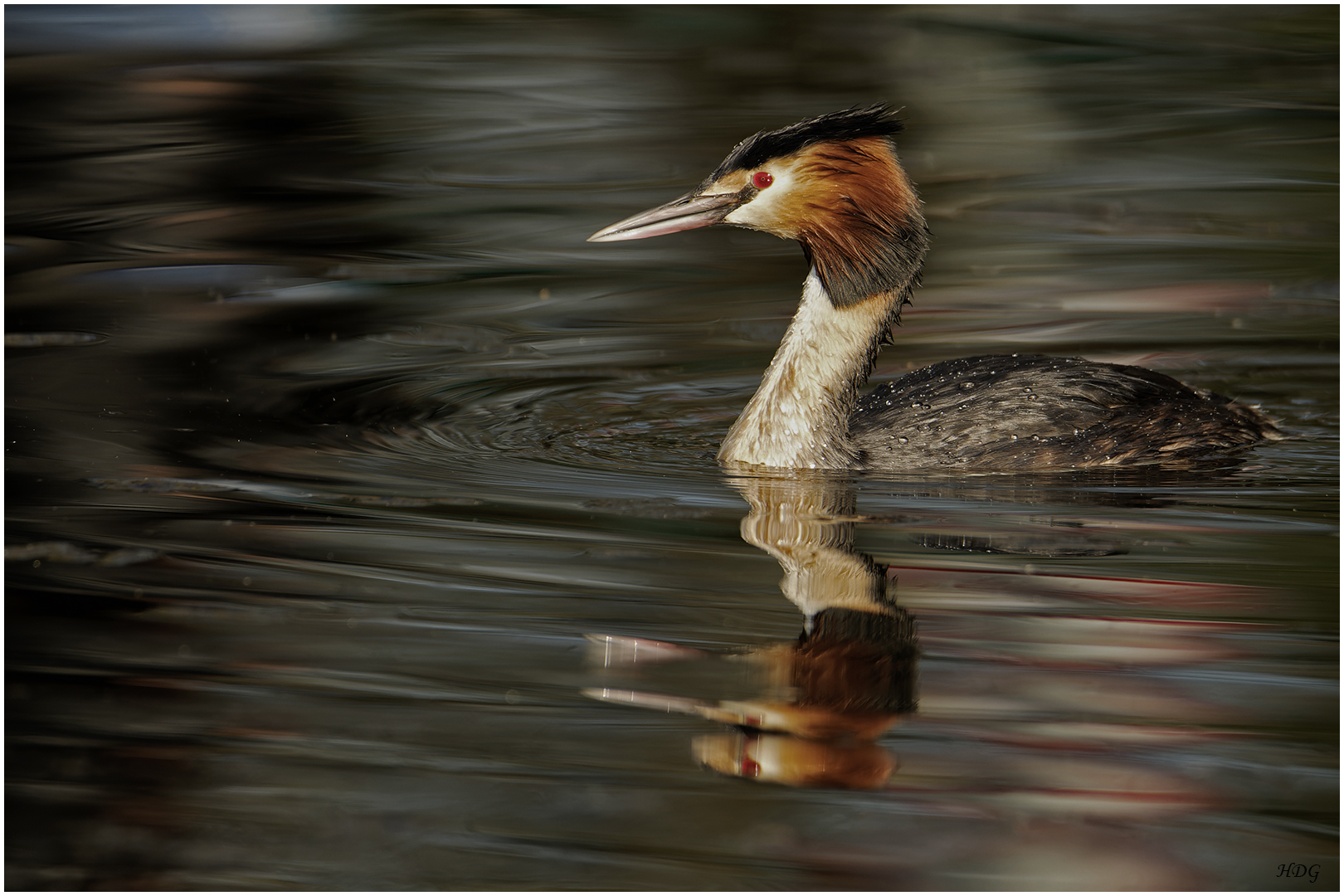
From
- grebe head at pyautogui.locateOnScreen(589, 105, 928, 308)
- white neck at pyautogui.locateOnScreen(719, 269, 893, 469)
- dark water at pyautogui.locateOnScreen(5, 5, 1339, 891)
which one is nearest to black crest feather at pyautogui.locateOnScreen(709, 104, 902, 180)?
grebe head at pyautogui.locateOnScreen(589, 105, 928, 308)

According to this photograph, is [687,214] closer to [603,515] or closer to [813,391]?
[813,391]

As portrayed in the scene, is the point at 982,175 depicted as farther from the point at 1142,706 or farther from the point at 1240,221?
the point at 1142,706

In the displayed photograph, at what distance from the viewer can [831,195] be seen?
6953mm

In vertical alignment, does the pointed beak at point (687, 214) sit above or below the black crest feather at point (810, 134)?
below

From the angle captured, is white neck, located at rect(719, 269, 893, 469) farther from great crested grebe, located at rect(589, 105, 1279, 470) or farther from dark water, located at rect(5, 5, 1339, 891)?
dark water, located at rect(5, 5, 1339, 891)

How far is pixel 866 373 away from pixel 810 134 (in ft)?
3.44

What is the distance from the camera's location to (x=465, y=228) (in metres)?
11.3

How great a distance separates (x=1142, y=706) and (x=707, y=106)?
989 centimetres

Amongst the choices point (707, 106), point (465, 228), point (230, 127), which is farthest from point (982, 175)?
point (230, 127)

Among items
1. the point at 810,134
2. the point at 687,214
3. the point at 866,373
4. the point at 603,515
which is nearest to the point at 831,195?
the point at 810,134

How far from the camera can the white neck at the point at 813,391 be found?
7.02 m

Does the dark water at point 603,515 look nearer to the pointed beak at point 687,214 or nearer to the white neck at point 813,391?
the white neck at point 813,391

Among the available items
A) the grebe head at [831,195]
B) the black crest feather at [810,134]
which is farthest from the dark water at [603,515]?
the black crest feather at [810,134]

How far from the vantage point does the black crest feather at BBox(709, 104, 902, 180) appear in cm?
690
